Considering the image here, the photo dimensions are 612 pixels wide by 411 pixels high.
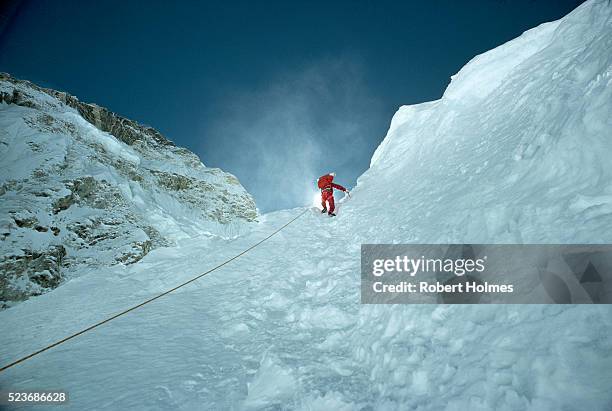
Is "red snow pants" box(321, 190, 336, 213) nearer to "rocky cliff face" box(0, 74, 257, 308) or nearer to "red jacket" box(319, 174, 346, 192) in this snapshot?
"red jacket" box(319, 174, 346, 192)

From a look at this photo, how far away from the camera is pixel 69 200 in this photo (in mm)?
12289

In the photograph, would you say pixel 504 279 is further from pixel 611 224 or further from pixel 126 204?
pixel 126 204

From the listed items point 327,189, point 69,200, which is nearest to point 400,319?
point 327,189

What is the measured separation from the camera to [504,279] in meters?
2.84

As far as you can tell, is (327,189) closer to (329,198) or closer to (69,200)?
(329,198)

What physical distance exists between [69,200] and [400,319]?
14.7 metres

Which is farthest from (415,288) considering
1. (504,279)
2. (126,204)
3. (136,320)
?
(126,204)

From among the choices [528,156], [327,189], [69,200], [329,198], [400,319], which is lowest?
[400,319]

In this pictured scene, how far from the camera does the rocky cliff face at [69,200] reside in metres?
9.52

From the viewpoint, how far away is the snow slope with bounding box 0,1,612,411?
2180 mm

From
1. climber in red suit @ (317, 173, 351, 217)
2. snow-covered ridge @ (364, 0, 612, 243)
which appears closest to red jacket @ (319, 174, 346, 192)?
climber in red suit @ (317, 173, 351, 217)

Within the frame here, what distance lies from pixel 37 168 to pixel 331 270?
1492 cm

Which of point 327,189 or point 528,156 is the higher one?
point 327,189

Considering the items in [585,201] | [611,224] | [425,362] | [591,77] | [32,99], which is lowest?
[425,362]
